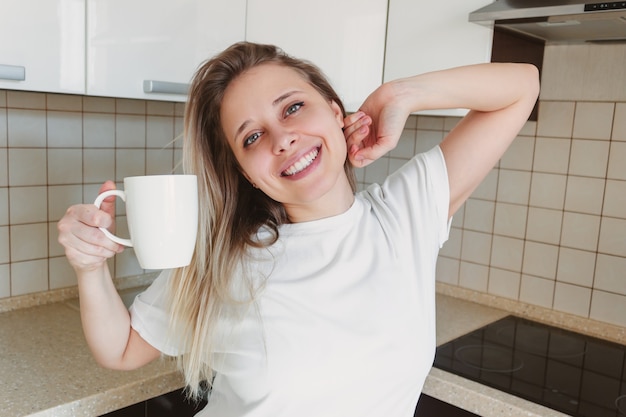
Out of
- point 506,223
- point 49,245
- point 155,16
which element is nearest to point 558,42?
point 506,223

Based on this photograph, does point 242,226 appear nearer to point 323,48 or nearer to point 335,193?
point 335,193

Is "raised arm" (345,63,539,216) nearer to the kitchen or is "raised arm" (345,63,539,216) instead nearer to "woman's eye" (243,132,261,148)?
"woman's eye" (243,132,261,148)

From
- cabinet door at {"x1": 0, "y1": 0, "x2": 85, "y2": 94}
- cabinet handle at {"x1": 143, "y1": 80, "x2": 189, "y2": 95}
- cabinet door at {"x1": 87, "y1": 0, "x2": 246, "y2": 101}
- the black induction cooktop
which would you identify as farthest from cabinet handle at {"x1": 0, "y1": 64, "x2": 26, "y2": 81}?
the black induction cooktop

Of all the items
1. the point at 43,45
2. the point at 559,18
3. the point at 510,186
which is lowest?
the point at 510,186

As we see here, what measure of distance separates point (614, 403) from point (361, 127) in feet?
2.92

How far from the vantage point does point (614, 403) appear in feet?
4.52

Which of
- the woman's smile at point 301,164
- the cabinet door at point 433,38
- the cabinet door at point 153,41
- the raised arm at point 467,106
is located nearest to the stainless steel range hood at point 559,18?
the cabinet door at point 433,38

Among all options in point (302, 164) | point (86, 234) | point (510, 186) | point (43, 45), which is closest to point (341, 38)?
point (510, 186)

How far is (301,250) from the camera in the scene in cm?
105

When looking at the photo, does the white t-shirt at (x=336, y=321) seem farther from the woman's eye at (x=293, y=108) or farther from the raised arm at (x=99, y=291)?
the woman's eye at (x=293, y=108)

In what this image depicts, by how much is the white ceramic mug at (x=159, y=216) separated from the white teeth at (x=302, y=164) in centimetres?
19

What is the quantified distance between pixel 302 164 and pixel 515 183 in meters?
1.17

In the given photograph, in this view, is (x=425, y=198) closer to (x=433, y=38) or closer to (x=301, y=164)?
(x=301, y=164)

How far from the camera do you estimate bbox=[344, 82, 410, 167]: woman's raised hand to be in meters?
1.02
